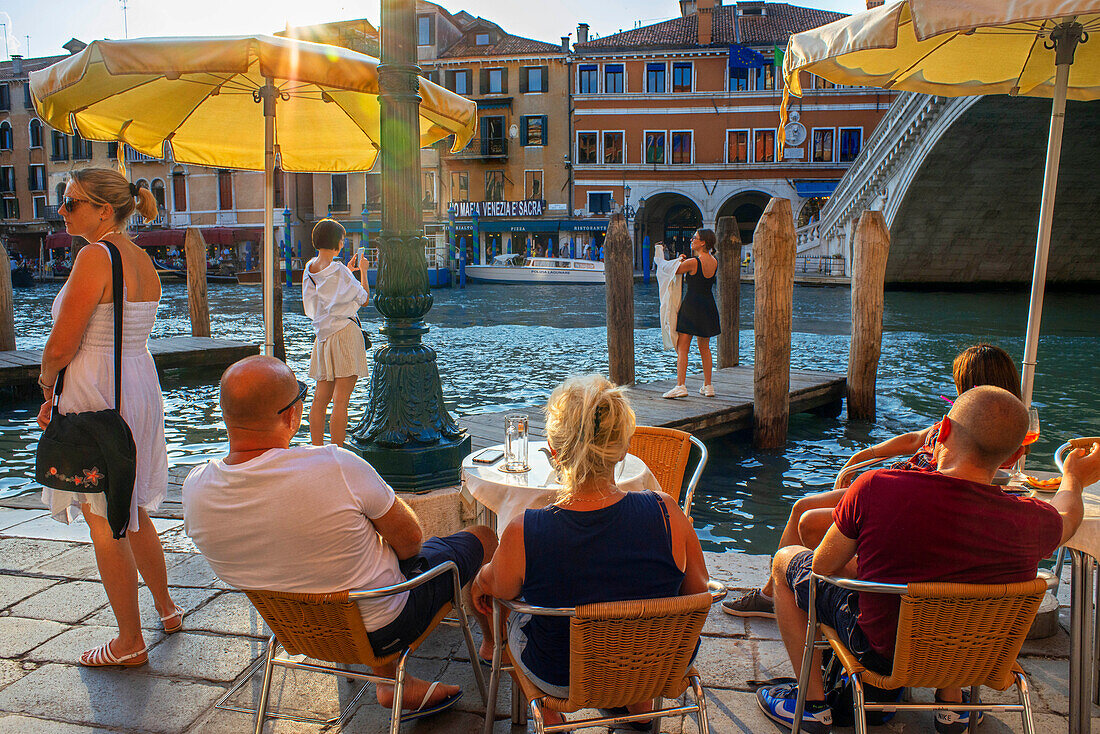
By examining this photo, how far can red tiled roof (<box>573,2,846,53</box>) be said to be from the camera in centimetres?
3284

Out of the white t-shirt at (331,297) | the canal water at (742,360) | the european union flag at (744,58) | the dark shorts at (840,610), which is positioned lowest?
the canal water at (742,360)

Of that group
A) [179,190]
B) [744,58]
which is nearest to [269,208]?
[744,58]

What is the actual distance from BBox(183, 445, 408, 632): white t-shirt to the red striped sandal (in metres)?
0.89

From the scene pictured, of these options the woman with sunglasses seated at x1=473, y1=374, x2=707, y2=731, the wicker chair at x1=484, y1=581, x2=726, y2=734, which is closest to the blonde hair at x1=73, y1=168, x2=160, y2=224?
the woman with sunglasses seated at x1=473, y1=374, x2=707, y2=731

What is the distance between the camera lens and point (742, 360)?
1229cm

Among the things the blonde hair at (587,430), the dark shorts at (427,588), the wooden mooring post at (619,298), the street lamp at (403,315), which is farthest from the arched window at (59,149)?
the blonde hair at (587,430)

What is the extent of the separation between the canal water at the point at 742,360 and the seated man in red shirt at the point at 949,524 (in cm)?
316

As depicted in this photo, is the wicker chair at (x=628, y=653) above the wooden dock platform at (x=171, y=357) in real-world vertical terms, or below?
above

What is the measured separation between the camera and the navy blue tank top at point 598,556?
1850 millimetres

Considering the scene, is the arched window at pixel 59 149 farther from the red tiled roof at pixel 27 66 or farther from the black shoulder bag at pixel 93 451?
the black shoulder bag at pixel 93 451

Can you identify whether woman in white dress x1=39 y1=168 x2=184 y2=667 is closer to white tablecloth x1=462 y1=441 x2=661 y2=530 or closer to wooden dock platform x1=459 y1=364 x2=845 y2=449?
white tablecloth x1=462 y1=441 x2=661 y2=530

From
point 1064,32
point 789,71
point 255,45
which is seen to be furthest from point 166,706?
point 1064,32

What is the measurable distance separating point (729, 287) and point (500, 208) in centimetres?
2717

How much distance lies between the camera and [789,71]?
3.88 meters
